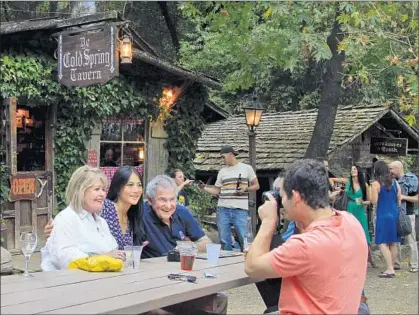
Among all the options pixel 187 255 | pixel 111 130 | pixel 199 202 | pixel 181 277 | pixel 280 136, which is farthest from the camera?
pixel 280 136

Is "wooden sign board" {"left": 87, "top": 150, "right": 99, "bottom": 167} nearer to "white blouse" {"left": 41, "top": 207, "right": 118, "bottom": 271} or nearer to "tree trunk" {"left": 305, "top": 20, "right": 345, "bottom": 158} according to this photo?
"tree trunk" {"left": 305, "top": 20, "right": 345, "bottom": 158}

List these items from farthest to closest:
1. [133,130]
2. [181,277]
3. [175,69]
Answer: [133,130] → [175,69] → [181,277]

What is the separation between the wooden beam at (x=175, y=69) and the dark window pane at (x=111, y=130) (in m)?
1.32

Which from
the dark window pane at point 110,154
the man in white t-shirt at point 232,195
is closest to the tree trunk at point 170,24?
the dark window pane at point 110,154

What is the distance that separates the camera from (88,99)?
364 inches

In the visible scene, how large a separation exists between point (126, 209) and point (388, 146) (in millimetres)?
12085

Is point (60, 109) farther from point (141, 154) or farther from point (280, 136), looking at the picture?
point (280, 136)

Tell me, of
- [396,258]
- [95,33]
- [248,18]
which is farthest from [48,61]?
[396,258]

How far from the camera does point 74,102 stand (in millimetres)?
9164

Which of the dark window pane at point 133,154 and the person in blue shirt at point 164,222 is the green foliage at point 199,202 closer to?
the dark window pane at point 133,154

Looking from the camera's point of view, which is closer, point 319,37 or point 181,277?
point 181,277

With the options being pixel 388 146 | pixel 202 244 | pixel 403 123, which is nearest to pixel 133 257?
pixel 202 244

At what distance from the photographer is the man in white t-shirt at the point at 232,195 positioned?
30.9 ft

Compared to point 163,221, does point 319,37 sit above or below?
above
